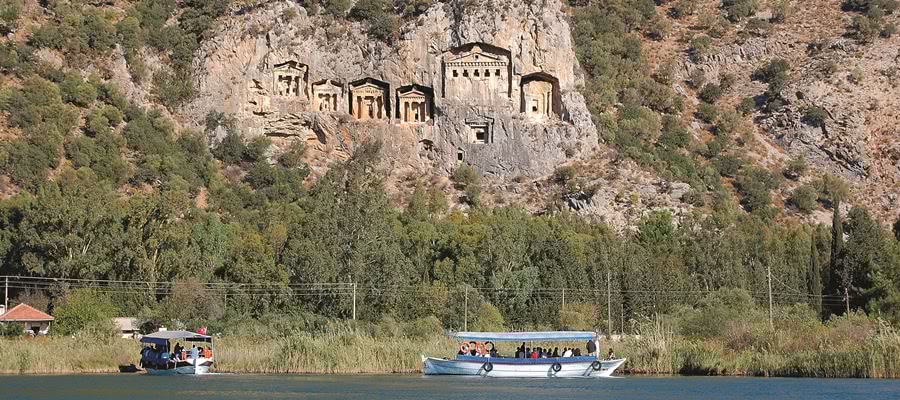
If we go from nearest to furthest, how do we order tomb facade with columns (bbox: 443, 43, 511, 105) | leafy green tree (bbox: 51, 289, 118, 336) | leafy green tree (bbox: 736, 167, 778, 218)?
1. leafy green tree (bbox: 51, 289, 118, 336)
2. tomb facade with columns (bbox: 443, 43, 511, 105)
3. leafy green tree (bbox: 736, 167, 778, 218)

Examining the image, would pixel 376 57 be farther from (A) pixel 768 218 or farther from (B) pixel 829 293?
(B) pixel 829 293

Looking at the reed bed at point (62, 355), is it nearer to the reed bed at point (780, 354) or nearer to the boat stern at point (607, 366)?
the boat stern at point (607, 366)

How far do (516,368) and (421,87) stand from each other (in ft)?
184

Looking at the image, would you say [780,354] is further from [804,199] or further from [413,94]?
[804,199]

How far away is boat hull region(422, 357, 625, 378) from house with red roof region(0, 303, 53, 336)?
854 inches

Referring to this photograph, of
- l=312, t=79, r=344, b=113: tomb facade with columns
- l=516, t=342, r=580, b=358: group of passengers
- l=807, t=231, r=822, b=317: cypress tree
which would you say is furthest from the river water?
l=312, t=79, r=344, b=113: tomb facade with columns

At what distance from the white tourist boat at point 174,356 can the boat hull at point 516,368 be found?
963 centimetres

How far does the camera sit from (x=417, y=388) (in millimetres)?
58500

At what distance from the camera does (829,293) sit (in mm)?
91688

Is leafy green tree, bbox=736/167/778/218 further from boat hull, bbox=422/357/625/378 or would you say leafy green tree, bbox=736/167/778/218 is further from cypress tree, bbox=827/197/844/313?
boat hull, bbox=422/357/625/378

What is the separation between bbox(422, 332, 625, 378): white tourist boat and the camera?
6594cm

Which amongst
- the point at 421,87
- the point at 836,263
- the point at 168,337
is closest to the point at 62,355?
the point at 168,337

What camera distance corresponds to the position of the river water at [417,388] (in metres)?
54.3

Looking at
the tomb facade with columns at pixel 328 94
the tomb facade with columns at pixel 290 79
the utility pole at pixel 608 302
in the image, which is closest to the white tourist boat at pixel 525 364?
the utility pole at pixel 608 302
